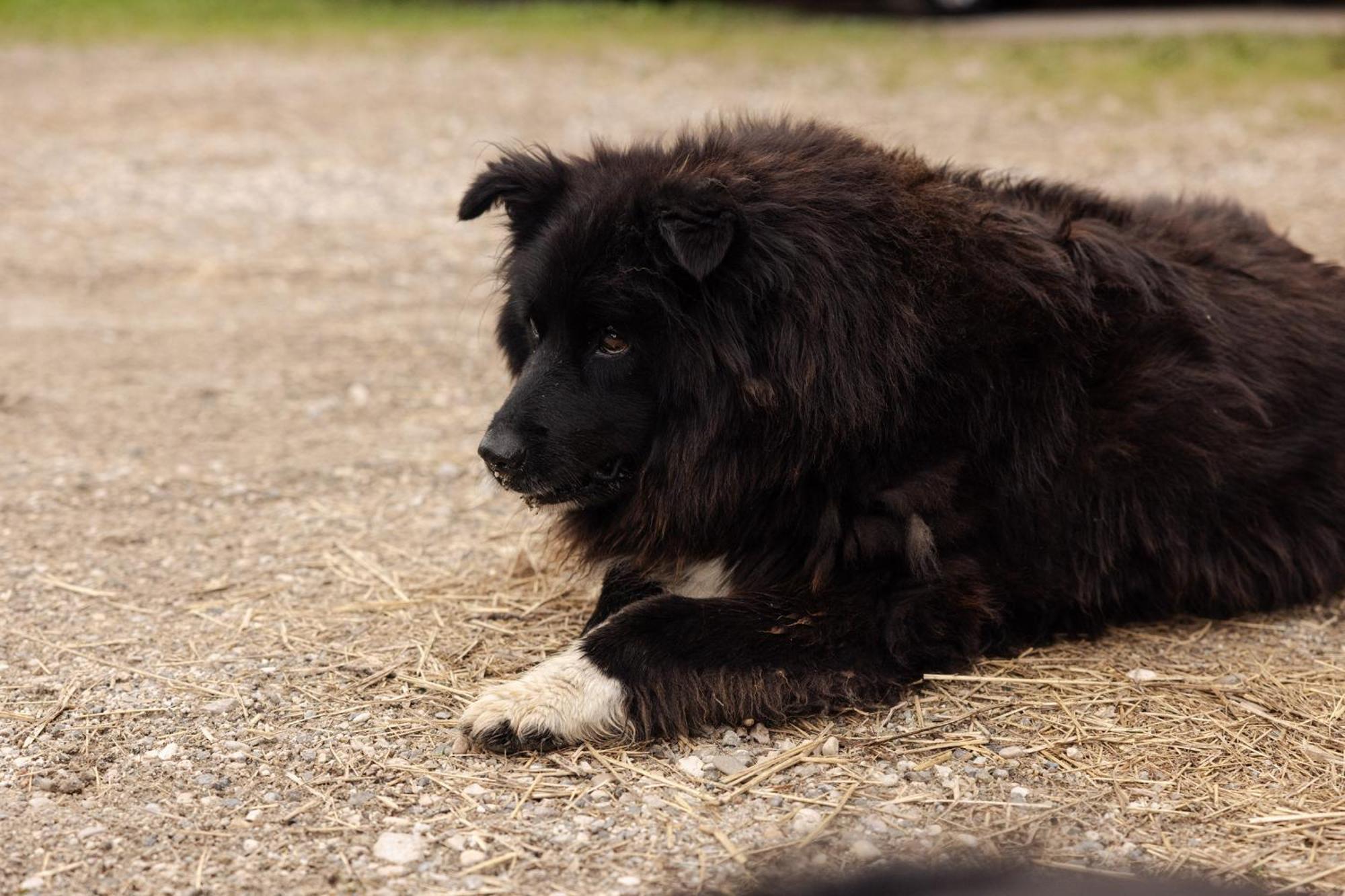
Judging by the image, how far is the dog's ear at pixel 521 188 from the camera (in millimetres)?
4227

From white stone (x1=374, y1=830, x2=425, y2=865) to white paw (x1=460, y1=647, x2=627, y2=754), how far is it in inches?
18.1

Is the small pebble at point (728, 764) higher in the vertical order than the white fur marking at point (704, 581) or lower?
lower

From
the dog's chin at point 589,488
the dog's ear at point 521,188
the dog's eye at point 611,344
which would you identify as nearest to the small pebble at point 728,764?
the dog's chin at point 589,488

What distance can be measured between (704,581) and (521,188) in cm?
133

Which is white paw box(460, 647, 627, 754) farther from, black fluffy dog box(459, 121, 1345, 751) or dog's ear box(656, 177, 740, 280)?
dog's ear box(656, 177, 740, 280)

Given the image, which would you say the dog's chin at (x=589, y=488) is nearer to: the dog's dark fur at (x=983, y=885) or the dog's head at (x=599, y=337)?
the dog's head at (x=599, y=337)

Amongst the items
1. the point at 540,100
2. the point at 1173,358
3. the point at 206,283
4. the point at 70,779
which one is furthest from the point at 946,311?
the point at 540,100

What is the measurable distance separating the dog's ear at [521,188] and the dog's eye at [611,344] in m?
0.55

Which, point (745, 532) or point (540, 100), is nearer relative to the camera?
point (745, 532)

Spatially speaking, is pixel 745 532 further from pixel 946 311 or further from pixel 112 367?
pixel 112 367

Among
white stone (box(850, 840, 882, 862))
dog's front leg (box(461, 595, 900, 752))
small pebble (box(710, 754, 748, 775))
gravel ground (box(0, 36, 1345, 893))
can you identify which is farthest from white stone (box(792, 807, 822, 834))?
dog's front leg (box(461, 595, 900, 752))

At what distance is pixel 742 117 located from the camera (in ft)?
14.6

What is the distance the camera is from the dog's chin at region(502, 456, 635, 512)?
401 cm

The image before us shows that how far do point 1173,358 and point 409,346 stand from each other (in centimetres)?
443
